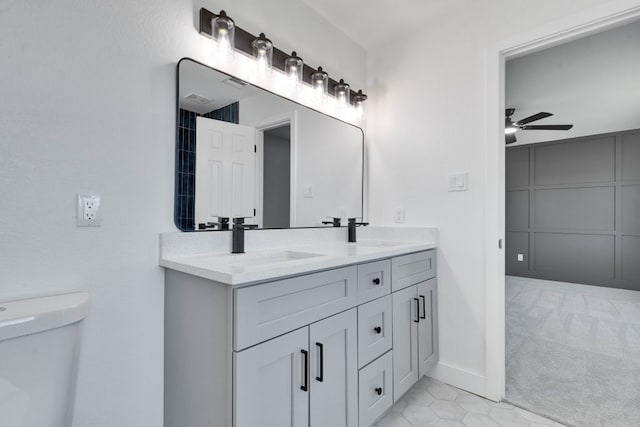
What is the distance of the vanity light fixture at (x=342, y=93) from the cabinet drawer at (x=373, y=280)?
1.19 meters

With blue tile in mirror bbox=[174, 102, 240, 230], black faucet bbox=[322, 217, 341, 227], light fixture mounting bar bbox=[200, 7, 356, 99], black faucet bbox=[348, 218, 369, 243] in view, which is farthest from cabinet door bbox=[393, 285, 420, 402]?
light fixture mounting bar bbox=[200, 7, 356, 99]

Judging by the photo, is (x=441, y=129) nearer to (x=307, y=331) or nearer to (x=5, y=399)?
(x=307, y=331)

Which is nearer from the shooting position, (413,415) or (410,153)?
(413,415)

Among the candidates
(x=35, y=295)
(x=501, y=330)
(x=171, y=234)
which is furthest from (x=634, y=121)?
(x=35, y=295)

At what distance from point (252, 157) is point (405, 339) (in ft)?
4.16

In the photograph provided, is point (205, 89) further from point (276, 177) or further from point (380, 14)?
point (380, 14)

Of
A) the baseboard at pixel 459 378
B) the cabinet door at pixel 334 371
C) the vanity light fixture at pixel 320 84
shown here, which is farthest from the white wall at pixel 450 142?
the cabinet door at pixel 334 371

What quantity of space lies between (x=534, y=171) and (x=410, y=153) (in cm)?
423

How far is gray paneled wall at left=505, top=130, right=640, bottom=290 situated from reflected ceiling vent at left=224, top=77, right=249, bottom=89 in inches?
210

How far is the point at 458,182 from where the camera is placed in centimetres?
189

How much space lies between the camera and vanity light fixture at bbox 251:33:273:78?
1.53m

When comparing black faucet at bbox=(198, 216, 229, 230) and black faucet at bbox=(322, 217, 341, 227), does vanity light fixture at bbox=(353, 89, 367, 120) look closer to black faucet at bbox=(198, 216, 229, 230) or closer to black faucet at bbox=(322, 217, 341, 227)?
black faucet at bbox=(322, 217, 341, 227)

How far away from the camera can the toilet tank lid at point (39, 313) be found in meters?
0.77

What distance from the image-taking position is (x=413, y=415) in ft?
5.24
